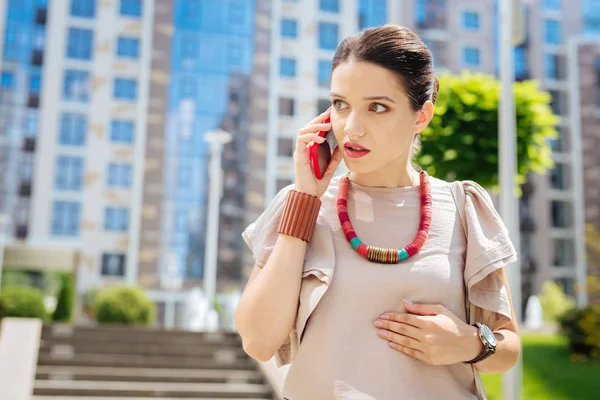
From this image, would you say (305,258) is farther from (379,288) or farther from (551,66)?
(551,66)

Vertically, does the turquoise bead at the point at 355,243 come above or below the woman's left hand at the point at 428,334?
above

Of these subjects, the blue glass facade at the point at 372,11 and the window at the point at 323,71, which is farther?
the blue glass facade at the point at 372,11

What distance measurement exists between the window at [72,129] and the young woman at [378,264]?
3224cm

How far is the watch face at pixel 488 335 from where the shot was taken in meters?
1.59

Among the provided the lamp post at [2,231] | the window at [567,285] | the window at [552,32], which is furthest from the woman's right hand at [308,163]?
the window at [552,32]

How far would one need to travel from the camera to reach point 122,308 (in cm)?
1711

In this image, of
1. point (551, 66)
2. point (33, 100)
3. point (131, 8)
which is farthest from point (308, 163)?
point (551, 66)

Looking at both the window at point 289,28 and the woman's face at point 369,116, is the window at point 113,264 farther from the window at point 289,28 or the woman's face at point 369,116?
the woman's face at point 369,116

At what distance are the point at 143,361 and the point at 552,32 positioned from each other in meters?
34.5

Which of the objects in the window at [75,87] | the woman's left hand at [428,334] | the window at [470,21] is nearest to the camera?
the woman's left hand at [428,334]

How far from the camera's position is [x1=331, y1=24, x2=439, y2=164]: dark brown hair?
5.35ft

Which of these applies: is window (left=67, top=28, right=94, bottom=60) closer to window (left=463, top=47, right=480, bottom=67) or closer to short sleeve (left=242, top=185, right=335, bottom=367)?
window (left=463, top=47, right=480, bottom=67)

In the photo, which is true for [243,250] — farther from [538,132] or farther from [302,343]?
[302,343]

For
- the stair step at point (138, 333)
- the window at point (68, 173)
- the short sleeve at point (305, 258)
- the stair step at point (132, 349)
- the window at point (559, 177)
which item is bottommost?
the stair step at point (132, 349)
